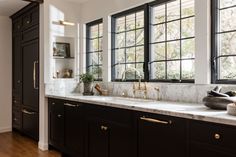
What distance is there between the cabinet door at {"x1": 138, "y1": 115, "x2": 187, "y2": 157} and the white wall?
4045 millimetres

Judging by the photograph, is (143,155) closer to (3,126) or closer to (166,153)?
(166,153)

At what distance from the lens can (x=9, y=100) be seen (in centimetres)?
555

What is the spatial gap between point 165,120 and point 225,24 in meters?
1.24

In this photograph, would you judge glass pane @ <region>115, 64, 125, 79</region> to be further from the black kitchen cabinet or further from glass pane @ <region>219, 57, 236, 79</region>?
glass pane @ <region>219, 57, 236, 79</region>

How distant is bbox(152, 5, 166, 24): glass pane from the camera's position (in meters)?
3.31

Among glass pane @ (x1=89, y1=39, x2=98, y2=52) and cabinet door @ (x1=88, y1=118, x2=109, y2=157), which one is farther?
glass pane @ (x1=89, y1=39, x2=98, y2=52)

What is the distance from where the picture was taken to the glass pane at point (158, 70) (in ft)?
10.8

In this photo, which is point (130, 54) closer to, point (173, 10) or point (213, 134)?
point (173, 10)

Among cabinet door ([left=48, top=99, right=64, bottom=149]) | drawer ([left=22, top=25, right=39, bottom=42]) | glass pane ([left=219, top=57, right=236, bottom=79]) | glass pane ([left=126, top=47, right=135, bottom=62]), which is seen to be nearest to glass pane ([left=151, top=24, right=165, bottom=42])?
glass pane ([left=126, top=47, right=135, bottom=62])

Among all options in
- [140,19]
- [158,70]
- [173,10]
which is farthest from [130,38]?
[173,10]

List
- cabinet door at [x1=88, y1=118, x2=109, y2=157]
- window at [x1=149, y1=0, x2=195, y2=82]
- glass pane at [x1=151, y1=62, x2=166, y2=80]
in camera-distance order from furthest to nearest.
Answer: glass pane at [x1=151, y1=62, x2=166, y2=80] → window at [x1=149, y1=0, x2=195, y2=82] → cabinet door at [x1=88, y1=118, x2=109, y2=157]

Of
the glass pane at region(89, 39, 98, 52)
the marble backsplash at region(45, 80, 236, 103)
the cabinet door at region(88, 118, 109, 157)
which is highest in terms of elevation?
the glass pane at region(89, 39, 98, 52)

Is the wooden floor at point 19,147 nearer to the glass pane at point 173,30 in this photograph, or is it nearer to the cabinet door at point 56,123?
the cabinet door at point 56,123

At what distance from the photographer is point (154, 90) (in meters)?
3.24
